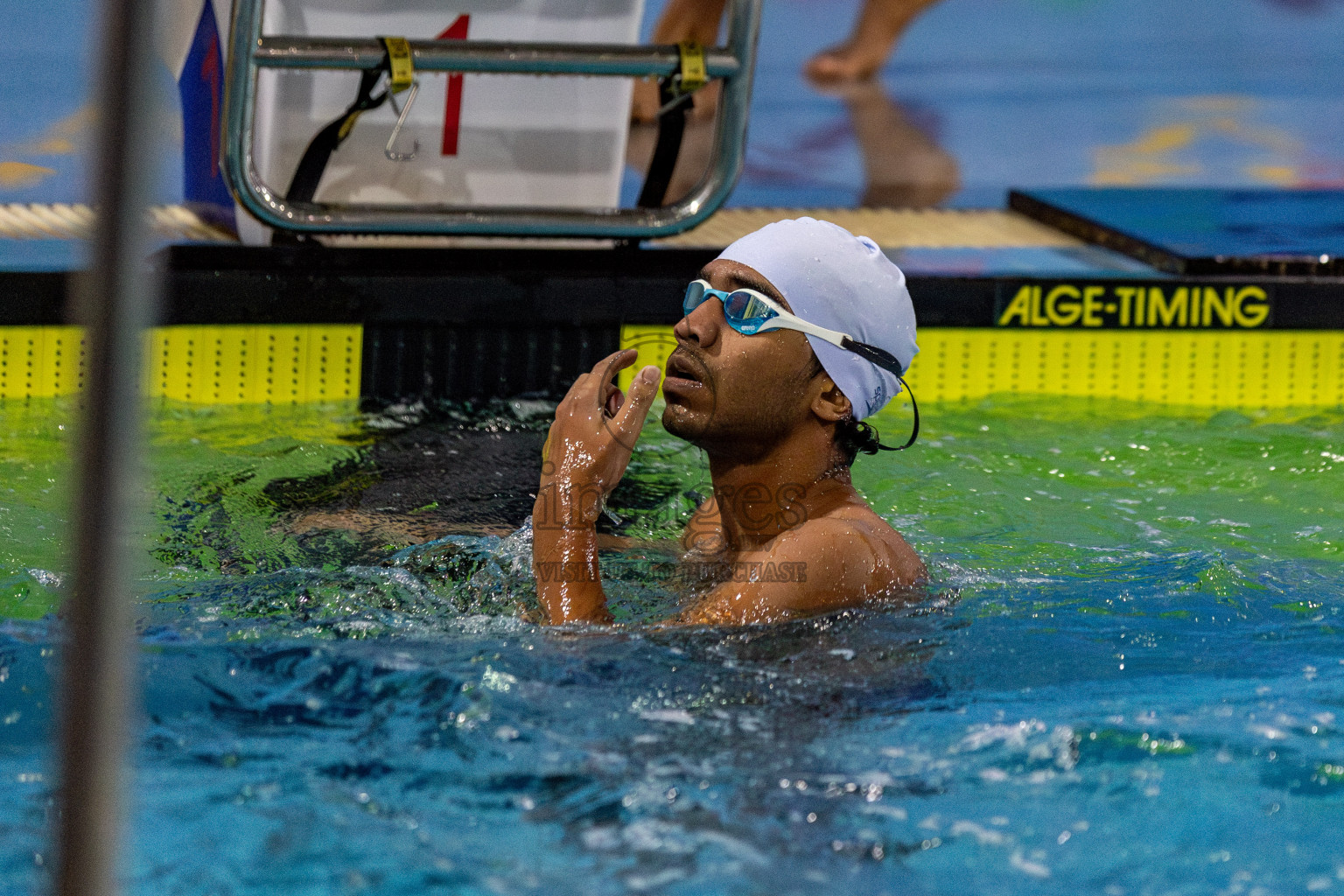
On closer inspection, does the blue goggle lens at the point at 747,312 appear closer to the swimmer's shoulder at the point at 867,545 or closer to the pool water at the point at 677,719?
the swimmer's shoulder at the point at 867,545

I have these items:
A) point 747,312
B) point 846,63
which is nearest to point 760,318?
point 747,312

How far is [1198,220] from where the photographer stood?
20.3 ft

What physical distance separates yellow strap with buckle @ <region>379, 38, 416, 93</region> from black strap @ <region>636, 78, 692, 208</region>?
36.5 inches

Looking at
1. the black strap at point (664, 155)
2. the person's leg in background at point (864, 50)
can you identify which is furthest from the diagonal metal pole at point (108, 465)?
the person's leg in background at point (864, 50)

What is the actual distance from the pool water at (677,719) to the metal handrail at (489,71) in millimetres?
1043

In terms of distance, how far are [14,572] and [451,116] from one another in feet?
7.80

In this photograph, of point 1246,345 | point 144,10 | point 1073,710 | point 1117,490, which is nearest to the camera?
point 144,10

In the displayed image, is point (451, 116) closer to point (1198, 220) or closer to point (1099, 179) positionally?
point (1198, 220)

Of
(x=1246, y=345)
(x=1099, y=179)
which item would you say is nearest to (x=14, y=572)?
(x=1246, y=345)

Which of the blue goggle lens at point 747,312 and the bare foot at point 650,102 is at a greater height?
the bare foot at point 650,102

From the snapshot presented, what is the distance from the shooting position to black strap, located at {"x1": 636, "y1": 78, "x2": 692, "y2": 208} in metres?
4.83

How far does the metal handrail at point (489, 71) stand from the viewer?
4152 millimetres

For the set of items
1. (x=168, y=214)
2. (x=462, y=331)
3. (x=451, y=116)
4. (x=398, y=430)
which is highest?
(x=451, y=116)

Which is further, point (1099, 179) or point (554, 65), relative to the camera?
point (1099, 179)
